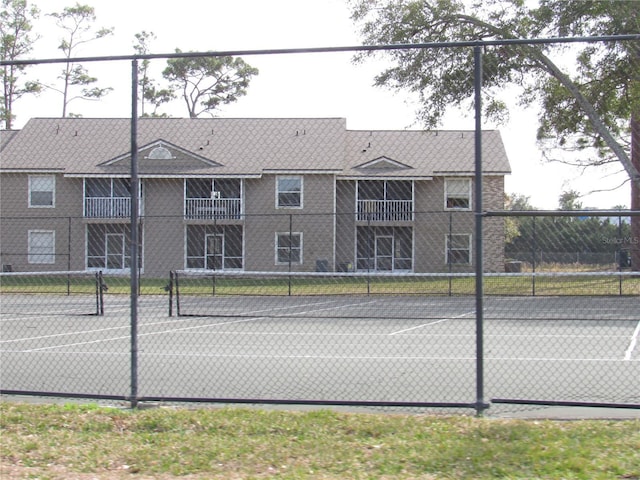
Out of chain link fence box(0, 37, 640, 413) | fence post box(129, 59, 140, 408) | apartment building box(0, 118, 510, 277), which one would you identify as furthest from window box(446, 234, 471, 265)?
fence post box(129, 59, 140, 408)

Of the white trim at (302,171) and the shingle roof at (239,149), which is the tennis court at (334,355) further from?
the white trim at (302,171)

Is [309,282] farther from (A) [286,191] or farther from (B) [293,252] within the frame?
(A) [286,191]

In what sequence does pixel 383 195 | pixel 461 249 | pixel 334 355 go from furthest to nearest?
pixel 383 195
pixel 461 249
pixel 334 355

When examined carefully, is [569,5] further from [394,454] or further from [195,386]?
[394,454]

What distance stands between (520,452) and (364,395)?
2837 millimetres

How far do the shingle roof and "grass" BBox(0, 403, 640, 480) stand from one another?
75.2ft

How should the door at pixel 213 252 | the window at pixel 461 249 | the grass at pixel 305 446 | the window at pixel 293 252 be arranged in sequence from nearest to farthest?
the grass at pixel 305 446
the window at pixel 461 249
the door at pixel 213 252
the window at pixel 293 252

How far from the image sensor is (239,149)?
112 ft

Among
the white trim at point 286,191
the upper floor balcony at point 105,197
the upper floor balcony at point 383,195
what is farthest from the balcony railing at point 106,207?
the upper floor balcony at point 383,195

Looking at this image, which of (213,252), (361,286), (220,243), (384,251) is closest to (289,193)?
(220,243)

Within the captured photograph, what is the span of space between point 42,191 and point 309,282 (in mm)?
18138

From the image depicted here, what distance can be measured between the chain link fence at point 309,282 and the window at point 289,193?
0.13 meters

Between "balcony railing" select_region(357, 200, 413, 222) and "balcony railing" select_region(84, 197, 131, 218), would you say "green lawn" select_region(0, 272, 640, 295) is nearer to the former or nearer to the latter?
"balcony railing" select_region(357, 200, 413, 222)

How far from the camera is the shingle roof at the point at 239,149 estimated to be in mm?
30922
